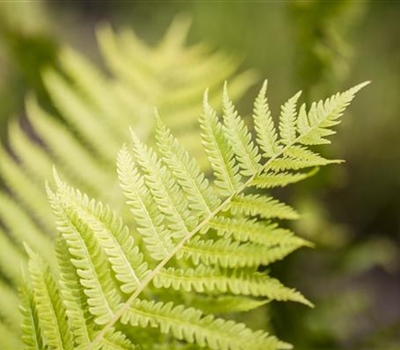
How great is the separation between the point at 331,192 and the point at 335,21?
174 cm

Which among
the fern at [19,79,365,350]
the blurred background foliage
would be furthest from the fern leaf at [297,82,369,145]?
the blurred background foliage

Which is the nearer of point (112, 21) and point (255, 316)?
point (255, 316)

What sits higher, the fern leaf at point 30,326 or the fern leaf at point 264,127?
the fern leaf at point 264,127

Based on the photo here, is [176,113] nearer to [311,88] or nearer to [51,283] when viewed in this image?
[311,88]

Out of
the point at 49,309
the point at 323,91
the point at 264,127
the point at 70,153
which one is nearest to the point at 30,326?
the point at 49,309

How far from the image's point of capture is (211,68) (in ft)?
3.82

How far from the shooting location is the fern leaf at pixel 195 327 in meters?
0.57

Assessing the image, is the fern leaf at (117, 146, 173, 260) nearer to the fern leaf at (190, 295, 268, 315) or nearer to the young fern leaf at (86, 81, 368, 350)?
the young fern leaf at (86, 81, 368, 350)

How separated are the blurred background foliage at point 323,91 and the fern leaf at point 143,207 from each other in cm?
51

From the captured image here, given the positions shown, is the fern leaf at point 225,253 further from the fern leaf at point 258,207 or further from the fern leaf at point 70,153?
the fern leaf at point 70,153

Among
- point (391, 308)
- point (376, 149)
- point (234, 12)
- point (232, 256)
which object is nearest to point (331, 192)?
point (376, 149)

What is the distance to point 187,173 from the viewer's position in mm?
563

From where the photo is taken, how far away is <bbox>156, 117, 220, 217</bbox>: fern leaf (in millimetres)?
562

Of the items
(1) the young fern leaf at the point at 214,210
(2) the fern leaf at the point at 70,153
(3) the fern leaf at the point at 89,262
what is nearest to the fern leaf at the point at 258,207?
(1) the young fern leaf at the point at 214,210
